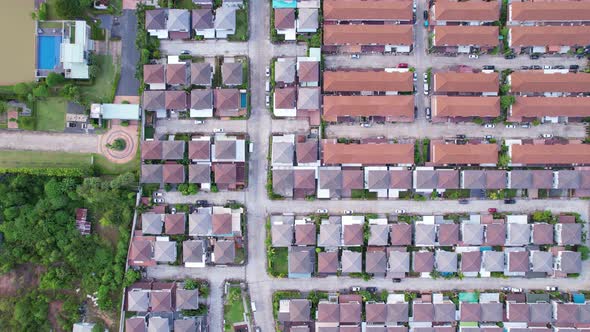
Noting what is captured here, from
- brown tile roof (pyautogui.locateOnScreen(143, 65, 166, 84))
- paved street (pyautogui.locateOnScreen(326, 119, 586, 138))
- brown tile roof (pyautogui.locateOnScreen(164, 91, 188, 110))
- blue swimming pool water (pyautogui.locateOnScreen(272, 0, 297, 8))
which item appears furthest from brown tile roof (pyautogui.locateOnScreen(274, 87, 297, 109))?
brown tile roof (pyautogui.locateOnScreen(143, 65, 166, 84))

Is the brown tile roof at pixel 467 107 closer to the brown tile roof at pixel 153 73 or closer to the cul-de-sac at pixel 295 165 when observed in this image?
the cul-de-sac at pixel 295 165

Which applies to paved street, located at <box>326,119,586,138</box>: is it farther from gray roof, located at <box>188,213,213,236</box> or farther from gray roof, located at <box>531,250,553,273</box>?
gray roof, located at <box>188,213,213,236</box>

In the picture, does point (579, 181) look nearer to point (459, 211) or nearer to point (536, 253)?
point (536, 253)

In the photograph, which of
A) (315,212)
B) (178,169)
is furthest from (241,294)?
(178,169)

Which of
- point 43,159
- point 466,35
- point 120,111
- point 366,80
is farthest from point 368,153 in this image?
point 43,159

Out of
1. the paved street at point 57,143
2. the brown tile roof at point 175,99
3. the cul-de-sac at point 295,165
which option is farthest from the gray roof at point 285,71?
the paved street at point 57,143

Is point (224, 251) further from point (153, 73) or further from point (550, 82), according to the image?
point (550, 82)
